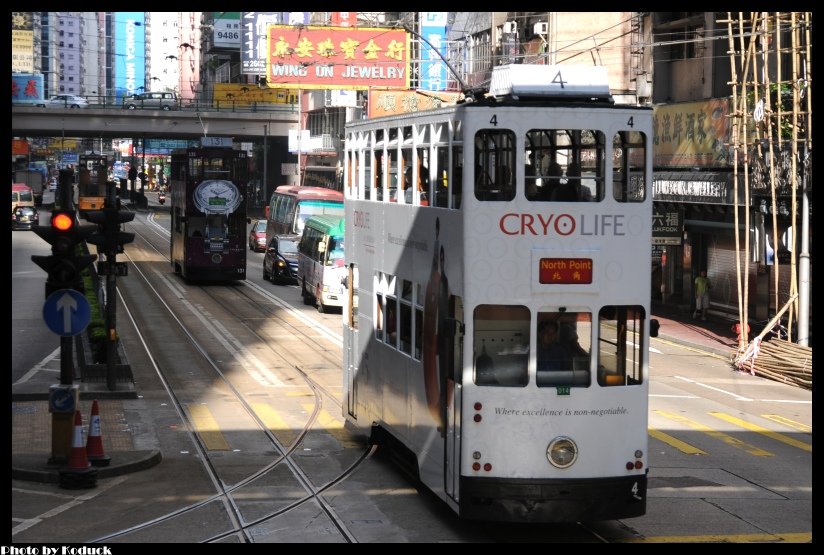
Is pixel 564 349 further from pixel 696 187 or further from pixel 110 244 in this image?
pixel 696 187

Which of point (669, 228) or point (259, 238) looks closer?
point (669, 228)

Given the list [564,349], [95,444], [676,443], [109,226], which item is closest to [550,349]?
[564,349]

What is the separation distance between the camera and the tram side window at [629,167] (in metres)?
12.3

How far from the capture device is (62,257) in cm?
1591

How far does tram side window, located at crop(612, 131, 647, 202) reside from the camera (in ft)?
40.3

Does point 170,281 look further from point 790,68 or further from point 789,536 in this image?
point 789,536

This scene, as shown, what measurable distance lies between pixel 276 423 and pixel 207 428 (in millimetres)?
1173

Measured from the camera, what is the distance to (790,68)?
32.2m

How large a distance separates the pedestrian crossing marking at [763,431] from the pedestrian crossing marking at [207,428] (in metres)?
8.66

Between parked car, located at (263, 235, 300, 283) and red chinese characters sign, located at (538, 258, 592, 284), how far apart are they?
3615 cm

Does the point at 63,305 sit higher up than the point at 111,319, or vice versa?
the point at 63,305

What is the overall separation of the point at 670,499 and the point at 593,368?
3.84 m

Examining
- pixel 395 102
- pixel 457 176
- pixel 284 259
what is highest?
pixel 395 102
